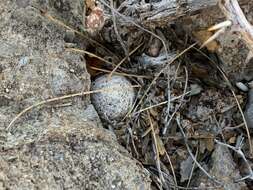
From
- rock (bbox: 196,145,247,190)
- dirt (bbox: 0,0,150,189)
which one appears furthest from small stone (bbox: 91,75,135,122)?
rock (bbox: 196,145,247,190)

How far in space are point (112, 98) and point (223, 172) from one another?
0.52m

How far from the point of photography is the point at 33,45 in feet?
6.07

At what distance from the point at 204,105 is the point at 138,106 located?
28 centimetres

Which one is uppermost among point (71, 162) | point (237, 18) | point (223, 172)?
point (237, 18)

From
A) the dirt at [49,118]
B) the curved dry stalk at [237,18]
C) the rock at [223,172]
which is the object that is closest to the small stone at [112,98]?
the dirt at [49,118]

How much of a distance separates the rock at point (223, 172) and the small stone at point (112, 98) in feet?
1.29

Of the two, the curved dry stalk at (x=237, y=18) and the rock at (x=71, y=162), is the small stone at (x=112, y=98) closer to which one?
the rock at (x=71, y=162)

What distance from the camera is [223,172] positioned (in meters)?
1.97

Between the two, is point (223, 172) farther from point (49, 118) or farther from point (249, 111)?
point (49, 118)

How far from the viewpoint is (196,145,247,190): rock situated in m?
1.94

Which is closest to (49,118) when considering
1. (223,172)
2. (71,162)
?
(71,162)

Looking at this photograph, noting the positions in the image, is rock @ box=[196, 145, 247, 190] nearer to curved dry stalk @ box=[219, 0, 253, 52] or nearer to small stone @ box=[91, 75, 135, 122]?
small stone @ box=[91, 75, 135, 122]

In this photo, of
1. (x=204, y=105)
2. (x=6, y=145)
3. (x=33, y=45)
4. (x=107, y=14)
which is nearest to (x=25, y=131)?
(x=6, y=145)

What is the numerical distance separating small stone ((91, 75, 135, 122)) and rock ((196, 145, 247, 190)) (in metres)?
0.39
